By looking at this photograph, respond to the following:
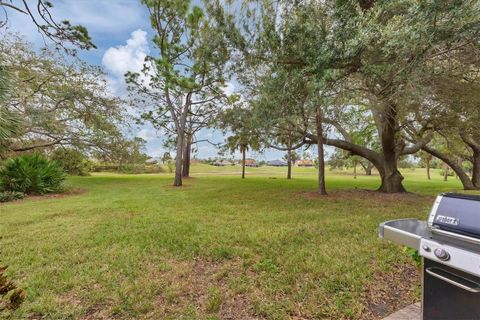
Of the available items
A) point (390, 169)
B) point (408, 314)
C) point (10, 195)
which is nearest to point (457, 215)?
point (408, 314)

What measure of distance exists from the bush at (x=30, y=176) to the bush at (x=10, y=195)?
0.46 meters

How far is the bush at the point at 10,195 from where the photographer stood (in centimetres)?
957

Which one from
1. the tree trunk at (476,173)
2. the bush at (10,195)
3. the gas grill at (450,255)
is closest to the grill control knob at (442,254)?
the gas grill at (450,255)

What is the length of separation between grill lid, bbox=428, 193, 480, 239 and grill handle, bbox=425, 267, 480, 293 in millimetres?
259

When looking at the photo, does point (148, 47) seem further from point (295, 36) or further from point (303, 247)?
point (303, 247)

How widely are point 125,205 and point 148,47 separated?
31.5 ft

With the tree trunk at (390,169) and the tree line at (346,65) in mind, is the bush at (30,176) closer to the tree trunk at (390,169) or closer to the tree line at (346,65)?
the tree line at (346,65)

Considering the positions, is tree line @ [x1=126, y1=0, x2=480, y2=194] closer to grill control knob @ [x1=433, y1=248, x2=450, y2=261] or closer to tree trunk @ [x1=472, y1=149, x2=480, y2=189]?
grill control knob @ [x1=433, y1=248, x2=450, y2=261]

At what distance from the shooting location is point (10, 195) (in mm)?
9750

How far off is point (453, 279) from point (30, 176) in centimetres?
1358

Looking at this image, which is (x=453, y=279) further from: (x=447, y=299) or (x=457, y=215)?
(x=457, y=215)

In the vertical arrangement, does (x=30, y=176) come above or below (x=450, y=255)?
below

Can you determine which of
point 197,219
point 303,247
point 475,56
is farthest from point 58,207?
point 475,56

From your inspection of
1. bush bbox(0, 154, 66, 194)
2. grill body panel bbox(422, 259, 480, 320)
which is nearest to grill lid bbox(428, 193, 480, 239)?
grill body panel bbox(422, 259, 480, 320)
